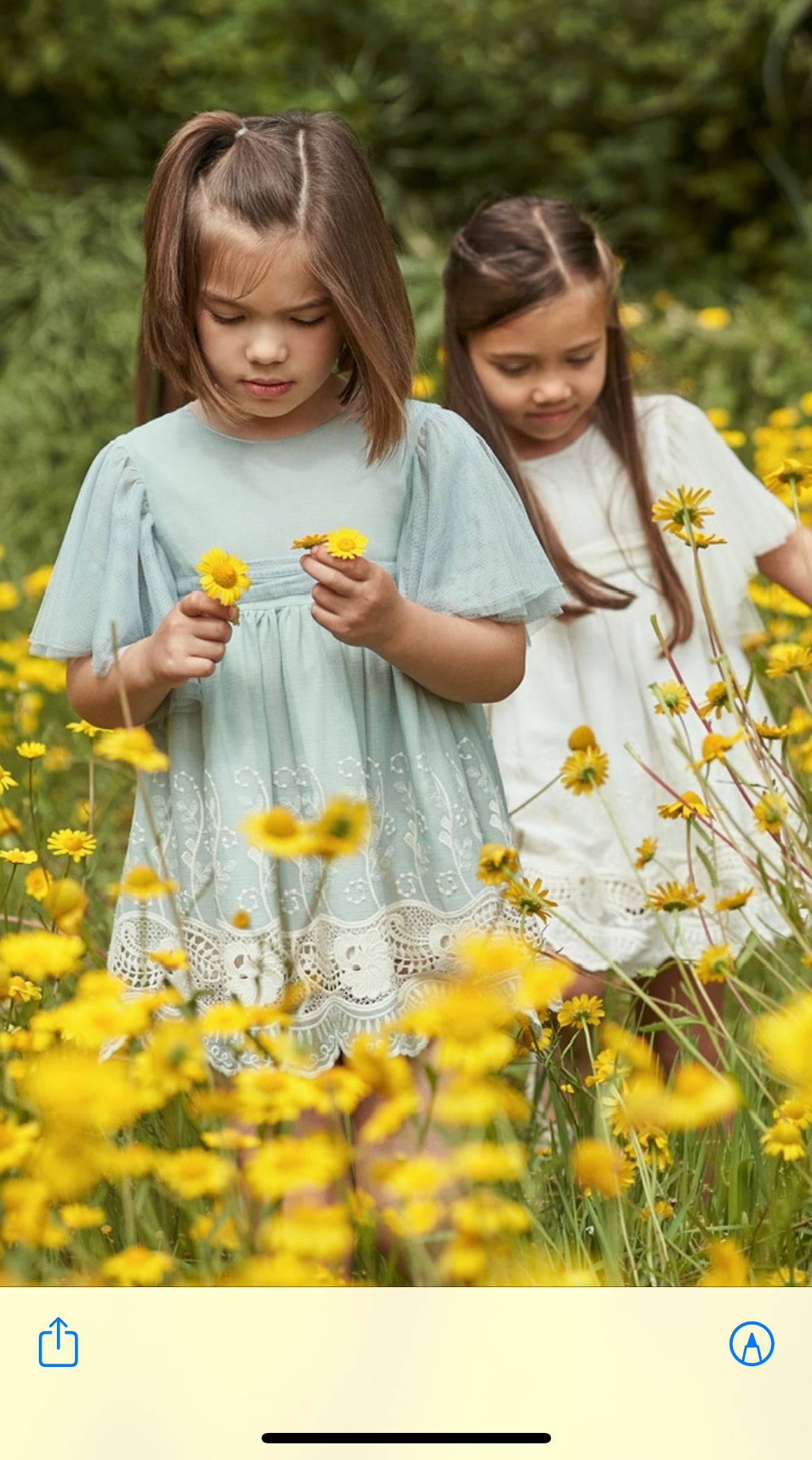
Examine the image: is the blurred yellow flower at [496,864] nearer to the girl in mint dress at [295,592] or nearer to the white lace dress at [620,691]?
the girl in mint dress at [295,592]

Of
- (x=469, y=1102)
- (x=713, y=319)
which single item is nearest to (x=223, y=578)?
(x=469, y=1102)

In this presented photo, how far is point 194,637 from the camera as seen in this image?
44.4 inches

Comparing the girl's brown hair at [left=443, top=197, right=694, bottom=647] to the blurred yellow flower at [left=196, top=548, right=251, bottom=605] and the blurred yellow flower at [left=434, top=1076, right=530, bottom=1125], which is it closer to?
the blurred yellow flower at [left=196, top=548, right=251, bottom=605]

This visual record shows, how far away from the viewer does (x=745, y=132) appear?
496 centimetres

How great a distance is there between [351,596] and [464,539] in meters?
0.17

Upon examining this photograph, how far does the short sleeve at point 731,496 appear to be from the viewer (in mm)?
1749

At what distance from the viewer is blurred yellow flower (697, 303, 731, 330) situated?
12.1 feet

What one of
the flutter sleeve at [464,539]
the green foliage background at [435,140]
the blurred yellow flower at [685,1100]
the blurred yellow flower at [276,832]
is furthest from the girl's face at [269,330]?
the green foliage background at [435,140]

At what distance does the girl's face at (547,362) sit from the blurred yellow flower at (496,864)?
2.40 ft
